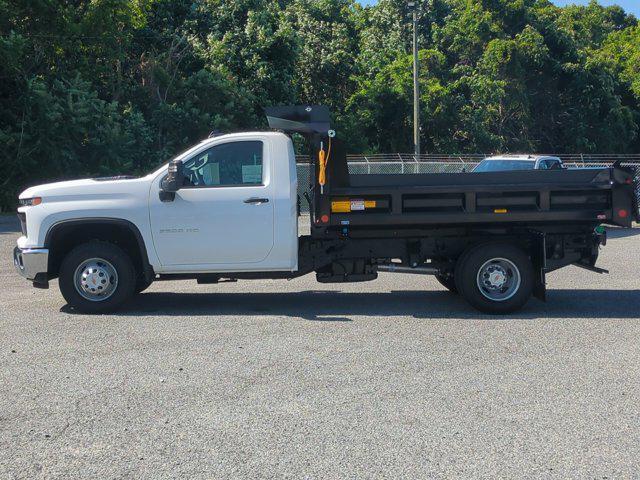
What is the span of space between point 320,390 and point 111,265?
3.88 metres

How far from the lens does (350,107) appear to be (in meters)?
39.8

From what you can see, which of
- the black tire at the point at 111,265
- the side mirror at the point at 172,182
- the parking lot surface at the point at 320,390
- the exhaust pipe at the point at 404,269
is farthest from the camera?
the exhaust pipe at the point at 404,269

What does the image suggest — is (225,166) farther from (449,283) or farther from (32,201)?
(449,283)

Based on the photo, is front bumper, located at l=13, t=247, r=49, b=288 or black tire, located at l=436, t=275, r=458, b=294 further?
black tire, located at l=436, t=275, r=458, b=294

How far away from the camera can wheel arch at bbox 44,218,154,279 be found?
29.2 ft

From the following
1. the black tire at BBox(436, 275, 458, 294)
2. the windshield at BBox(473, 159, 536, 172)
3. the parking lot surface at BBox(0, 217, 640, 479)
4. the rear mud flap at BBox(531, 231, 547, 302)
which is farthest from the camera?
the windshield at BBox(473, 159, 536, 172)

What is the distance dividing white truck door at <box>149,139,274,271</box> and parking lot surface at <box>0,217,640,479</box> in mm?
728

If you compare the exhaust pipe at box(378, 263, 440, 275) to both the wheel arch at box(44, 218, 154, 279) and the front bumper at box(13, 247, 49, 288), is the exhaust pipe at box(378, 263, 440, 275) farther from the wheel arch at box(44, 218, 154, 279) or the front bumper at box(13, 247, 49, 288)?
the front bumper at box(13, 247, 49, 288)

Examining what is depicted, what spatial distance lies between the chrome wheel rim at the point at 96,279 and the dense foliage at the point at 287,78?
18.0m

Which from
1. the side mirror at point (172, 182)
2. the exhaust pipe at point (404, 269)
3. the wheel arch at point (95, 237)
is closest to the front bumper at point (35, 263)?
the wheel arch at point (95, 237)

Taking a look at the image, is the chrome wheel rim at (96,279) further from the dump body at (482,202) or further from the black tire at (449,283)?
the black tire at (449,283)

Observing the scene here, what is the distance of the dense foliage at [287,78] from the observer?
87.5ft

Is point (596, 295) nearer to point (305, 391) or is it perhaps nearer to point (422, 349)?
point (422, 349)

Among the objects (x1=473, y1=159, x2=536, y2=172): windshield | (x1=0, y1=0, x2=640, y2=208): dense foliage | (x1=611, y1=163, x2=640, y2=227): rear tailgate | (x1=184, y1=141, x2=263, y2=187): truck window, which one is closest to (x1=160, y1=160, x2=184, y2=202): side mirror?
(x1=184, y1=141, x2=263, y2=187): truck window
